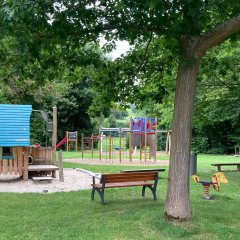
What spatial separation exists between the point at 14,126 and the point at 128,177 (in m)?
5.67

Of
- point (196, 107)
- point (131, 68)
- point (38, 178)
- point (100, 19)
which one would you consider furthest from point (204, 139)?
point (100, 19)

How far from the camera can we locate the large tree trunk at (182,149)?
677 centimetres

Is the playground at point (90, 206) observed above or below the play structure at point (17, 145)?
below

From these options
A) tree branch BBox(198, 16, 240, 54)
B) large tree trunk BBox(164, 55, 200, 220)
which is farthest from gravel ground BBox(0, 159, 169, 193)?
tree branch BBox(198, 16, 240, 54)

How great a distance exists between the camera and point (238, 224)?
7086 millimetres

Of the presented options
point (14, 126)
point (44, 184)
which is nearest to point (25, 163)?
point (44, 184)

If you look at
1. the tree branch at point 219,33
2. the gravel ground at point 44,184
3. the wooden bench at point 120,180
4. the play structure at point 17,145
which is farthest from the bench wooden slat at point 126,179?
the play structure at point 17,145

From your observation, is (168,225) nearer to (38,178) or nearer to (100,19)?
(100,19)

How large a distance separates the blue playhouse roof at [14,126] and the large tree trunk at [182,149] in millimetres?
7260

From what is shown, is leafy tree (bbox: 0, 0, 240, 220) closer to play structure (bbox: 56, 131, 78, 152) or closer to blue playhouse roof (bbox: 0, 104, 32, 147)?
blue playhouse roof (bbox: 0, 104, 32, 147)

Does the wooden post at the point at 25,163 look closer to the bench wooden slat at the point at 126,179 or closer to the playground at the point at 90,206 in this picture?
the playground at the point at 90,206

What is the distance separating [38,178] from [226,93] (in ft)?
24.2

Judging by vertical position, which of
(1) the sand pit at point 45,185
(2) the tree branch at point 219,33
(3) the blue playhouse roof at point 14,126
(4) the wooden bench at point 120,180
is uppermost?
(2) the tree branch at point 219,33

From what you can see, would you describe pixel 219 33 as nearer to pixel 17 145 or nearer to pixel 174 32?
pixel 174 32
